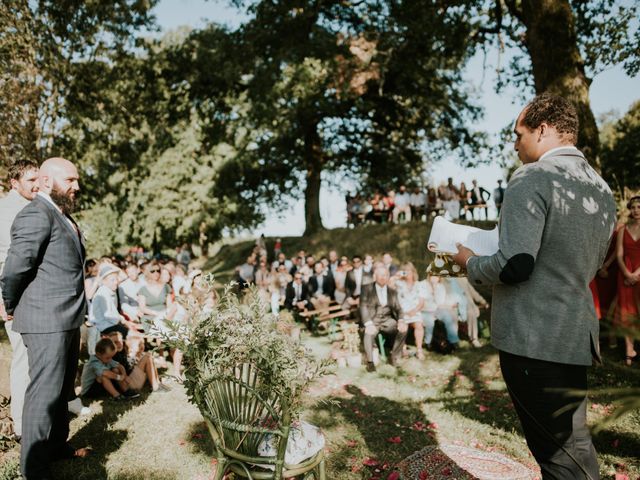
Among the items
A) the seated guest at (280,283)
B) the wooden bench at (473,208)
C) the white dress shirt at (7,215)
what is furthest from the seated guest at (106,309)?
the wooden bench at (473,208)

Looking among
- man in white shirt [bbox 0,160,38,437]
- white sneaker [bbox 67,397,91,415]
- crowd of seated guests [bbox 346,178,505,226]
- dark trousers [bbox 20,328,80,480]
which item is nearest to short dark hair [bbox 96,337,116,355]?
white sneaker [bbox 67,397,91,415]

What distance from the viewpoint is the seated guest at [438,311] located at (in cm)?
830

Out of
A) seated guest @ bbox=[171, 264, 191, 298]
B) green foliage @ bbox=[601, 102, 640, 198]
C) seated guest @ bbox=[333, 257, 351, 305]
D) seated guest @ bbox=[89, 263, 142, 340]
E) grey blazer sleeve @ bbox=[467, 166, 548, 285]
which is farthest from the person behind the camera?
green foliage @ bbox=[601, 102, 640, 198]

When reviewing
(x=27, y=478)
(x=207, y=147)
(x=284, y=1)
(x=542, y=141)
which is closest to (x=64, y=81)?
(x=284, y=1)

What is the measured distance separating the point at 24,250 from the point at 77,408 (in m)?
2.83

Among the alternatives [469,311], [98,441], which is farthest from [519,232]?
[469,311]

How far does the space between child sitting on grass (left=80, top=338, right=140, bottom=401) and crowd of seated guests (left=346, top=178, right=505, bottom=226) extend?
1352 centimetres

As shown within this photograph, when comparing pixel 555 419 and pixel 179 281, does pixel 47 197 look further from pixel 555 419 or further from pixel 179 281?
pixel 179 281

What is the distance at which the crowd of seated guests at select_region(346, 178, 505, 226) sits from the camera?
17780 mm

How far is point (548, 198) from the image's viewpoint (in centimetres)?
194

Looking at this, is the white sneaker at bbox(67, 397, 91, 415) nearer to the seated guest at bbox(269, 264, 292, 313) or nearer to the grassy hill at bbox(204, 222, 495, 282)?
the seated guest at bbox(269, 264, 292, 313)

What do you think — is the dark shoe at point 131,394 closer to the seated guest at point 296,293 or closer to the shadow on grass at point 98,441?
the shadow on grass at point 98,441

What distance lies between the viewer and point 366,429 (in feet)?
15.6

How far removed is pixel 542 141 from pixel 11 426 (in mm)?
4909
